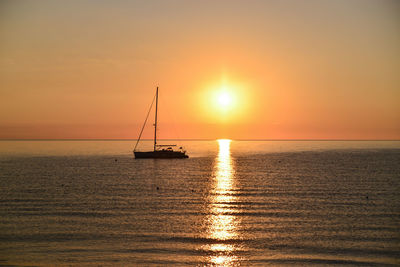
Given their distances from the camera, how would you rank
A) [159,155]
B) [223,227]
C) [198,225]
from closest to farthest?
[223,227], [198,225], [159,155]

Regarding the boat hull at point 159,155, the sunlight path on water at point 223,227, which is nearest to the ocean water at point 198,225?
the sunlight path on water at point 223,227

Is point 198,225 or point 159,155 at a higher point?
point 159,155

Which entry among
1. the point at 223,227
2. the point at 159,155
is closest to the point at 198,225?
the point at 223,227

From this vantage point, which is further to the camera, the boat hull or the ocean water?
the boat hull

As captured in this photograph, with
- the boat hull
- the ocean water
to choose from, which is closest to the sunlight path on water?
the ocean water

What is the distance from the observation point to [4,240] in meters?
35.8

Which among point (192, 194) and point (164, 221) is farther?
point (192, 194)

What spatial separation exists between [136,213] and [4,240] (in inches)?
681

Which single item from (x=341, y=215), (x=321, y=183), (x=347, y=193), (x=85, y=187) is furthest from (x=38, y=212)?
(x=321, y=183)

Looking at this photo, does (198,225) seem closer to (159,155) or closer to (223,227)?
(223,227)

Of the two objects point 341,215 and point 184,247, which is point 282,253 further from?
point 341,215

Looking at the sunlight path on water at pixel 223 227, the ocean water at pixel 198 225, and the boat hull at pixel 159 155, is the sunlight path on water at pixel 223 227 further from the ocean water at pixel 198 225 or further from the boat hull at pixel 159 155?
the boat hull at pixel 159 155

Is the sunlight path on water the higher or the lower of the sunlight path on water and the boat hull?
the lower

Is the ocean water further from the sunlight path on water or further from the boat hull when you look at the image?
the boat hull
